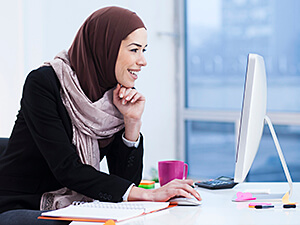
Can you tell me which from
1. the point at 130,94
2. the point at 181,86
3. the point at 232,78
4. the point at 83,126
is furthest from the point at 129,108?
the point at 181,86

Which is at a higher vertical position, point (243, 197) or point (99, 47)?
point (99, 47)

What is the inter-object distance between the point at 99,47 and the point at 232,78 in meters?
2.37

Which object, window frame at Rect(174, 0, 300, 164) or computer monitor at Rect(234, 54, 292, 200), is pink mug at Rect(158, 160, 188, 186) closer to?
computer monitor at Rect(234, 54, 292, 200)

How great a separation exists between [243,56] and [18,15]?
1.81 metres

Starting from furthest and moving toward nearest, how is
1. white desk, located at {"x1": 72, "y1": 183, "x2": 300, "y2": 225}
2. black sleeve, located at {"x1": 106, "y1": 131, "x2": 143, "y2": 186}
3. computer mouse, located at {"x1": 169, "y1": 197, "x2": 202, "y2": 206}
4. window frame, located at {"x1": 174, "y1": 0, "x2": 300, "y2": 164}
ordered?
window frame, located at {"x1": 174, "y1": 0, "x2": 300, "y2": 164}, black sleeve, located at {"x1": 106, "y1": 131, "x2": 143, "y2": 186}, computer mouse, located at {"x1": 169, "y1": 197, "x2": 202, "y2": 206}, white desk, located at {"x1": 72, "y1": 183, "x2": 300, "y2": 225}

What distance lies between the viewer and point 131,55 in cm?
151

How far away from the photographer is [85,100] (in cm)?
149

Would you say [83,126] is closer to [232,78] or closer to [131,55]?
[131,55]

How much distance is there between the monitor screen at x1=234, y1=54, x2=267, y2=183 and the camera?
1.09 m

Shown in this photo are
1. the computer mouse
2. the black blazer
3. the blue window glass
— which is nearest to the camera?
the computer mouse

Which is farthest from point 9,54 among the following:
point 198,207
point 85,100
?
point 198,207

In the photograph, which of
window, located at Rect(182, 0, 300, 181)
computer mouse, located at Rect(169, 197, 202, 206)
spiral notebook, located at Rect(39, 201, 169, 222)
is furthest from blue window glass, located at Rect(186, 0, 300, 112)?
spiral notebook, located at Rect(39, 201, 169, 222)

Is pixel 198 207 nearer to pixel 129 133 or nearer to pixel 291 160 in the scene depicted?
pixel 129 133

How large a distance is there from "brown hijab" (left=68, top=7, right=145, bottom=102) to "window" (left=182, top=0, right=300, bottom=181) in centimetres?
214
